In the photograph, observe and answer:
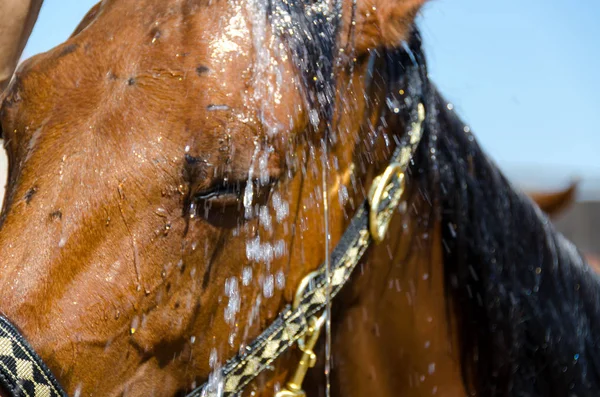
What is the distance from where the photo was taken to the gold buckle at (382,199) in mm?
1454

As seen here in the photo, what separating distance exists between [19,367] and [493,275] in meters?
1.05

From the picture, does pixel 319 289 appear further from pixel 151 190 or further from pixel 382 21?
pixel 382 21

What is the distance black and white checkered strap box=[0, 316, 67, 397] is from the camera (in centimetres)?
112

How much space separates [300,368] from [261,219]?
0.37m

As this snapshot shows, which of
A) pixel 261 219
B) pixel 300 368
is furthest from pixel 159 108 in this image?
pixel 300 368

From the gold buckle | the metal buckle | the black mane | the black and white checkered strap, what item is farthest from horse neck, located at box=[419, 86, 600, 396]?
the black and white checkered strap

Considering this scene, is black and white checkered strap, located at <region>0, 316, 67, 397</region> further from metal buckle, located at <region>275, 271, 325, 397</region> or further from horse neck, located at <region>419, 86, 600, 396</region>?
horse neck, located at <region>419, 86, 600, 396</region>

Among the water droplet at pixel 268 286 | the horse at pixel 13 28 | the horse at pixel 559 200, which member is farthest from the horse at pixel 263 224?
the horse at pixel 13 28

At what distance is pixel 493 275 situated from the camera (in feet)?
5.08

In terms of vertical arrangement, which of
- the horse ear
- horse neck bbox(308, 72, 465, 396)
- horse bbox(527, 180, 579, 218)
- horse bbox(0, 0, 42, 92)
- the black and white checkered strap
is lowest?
horse bbox(527, 180, 579, 218)

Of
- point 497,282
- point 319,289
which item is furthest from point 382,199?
point 497,282

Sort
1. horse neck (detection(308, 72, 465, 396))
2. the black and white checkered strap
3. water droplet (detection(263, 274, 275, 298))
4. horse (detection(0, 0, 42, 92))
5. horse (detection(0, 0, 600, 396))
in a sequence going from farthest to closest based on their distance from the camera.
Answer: horse (detection(0, 0, 42, 92))
horse neck (detection(308, 72, 465, 396))
water droplet (detection(263, 274, 275, 298))
horse (detection(0, 0, 600, 396))
the black and white checkered strap

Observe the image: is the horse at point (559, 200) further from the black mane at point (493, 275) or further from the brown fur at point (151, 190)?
the brown fur at point (151, 190)

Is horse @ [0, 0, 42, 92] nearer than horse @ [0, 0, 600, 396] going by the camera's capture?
No
